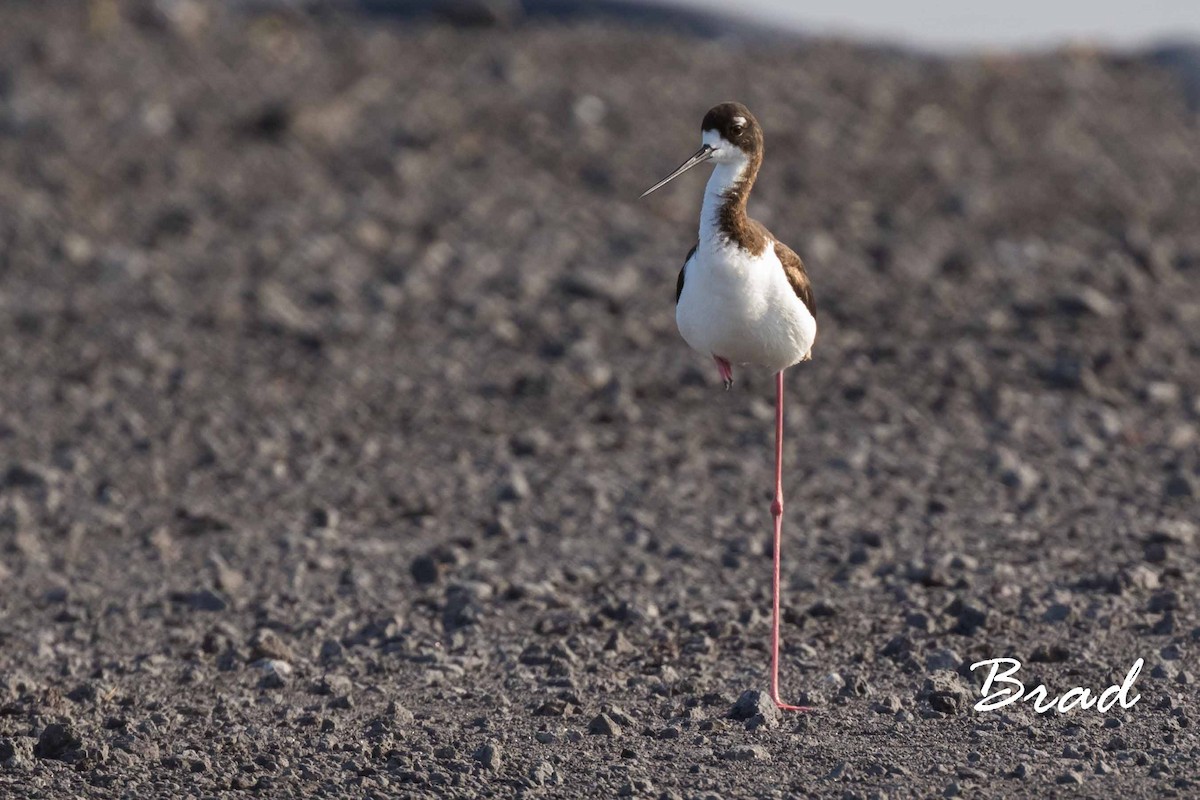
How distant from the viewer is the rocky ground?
5438 mm

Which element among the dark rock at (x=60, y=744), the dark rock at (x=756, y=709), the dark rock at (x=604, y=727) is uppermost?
the dark rock at (x=756, y=709)

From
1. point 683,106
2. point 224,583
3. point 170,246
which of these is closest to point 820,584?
point 224,583

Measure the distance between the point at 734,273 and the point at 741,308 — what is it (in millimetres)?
103

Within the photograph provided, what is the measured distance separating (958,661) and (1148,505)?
212 cm

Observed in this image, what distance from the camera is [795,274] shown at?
17.5 ft

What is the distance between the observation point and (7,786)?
16.7ft

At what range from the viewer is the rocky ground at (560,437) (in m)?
5.44

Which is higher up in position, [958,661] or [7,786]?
[958,661]

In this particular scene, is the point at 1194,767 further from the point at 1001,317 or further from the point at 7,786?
the point at 1001,317

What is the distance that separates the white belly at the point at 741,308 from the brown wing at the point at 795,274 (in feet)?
0.16

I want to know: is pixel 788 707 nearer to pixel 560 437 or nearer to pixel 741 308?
pixel 741 308
